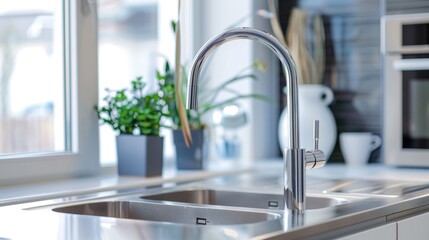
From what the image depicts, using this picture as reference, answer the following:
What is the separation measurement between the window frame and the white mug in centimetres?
92

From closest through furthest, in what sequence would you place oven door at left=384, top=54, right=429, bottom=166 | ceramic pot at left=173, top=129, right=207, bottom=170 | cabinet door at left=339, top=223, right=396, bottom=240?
cabinet door at left=339, top=223, right=396, bottom=240 < ceramic pot at left=173, top=129, right=207, bottom=170 < oven door at left=384, top=54, right=429, bottom=166

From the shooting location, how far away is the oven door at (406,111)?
2701 millimetres

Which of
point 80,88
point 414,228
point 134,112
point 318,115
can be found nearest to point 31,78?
point 80,88

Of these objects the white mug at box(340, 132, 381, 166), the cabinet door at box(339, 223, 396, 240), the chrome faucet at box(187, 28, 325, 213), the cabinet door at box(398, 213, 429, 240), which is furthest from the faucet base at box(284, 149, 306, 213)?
the white mug at box(340, 132, 381, 166)

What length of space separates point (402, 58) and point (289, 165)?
43.3 inches

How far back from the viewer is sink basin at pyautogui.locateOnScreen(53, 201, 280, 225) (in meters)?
1.81

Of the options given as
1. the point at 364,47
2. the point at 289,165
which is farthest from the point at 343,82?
the point at 289,165

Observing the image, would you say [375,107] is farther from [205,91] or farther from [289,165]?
[289,165]

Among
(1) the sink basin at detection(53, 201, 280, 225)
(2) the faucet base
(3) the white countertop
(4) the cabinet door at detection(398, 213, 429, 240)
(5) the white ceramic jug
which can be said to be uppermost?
(5) the white ceramic jug

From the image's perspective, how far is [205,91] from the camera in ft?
9.57

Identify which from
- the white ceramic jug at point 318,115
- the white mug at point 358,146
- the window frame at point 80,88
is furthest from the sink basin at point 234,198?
the white mug at point 358,146

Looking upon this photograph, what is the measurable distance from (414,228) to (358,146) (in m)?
0.98

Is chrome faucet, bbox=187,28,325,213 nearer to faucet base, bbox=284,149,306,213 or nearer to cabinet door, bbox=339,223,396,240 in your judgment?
faucet base, bbox=284,149,306,213

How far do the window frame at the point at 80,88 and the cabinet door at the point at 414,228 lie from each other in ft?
3.23
